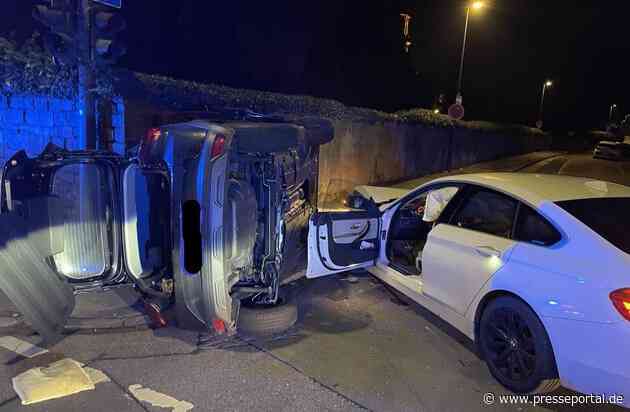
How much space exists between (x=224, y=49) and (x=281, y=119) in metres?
11.2

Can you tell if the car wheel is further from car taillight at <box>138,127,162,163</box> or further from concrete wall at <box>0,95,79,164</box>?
concrete wall at <box>0,95,79,164</box>

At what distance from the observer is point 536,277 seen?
3.23 m

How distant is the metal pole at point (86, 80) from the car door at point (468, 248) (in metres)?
4.82

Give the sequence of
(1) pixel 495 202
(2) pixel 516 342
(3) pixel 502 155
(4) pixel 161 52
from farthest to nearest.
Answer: (3) pixel 502 155, (4) pixel 161 52, (1) pixel 495 202, (2) pixel 516 342

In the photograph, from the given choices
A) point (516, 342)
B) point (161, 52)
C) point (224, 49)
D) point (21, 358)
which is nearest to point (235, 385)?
point (21, 358)

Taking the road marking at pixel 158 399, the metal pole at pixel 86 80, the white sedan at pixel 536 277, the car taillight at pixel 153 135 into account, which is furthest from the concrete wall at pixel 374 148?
the road marking at pixel 158 399

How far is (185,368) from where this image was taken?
3605 millimetres

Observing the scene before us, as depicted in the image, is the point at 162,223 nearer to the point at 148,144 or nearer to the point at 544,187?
the point at 148,144

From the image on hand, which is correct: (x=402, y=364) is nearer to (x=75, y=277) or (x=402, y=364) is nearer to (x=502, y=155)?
(x=75, y=277)

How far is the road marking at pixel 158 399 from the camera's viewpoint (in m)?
3.12

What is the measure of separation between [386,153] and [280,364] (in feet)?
37.2

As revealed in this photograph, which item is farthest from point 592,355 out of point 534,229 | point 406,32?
point 406,32

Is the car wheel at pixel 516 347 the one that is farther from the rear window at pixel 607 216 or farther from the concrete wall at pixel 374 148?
the concrete wall at pixel 374 148

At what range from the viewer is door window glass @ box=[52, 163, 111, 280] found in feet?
14.1
